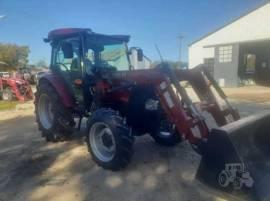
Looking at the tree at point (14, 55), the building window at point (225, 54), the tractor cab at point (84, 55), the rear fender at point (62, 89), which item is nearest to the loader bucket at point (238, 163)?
the tractor cab at point (84, 55)

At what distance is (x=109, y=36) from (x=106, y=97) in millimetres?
1437

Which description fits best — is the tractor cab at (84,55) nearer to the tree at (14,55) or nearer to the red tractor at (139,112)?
the red tractor at (139,112)

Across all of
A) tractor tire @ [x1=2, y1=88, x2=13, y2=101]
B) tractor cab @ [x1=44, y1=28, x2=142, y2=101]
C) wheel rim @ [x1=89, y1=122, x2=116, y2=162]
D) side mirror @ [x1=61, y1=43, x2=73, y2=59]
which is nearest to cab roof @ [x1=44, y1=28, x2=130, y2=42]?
tractor cab @ [x1=44, y1=28, x2=142, y2=101]

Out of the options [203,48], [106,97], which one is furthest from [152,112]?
[203,48]

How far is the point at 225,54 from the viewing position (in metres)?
24.0

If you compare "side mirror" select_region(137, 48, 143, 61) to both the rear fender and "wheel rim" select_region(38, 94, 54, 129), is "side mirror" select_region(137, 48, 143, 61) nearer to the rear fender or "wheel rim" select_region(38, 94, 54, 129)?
the rear fender

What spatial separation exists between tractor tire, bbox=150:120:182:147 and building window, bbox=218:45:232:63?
1904 cm

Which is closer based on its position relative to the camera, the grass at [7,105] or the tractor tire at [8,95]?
the grass at [7,105]

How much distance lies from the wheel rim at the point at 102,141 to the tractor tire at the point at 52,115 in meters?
1.34

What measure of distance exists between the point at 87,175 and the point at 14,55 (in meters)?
47.6

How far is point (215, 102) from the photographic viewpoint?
5000 mm

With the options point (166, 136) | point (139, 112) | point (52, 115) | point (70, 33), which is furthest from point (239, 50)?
point (139, 112)

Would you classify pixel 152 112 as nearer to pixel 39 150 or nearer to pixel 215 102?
pixel 215 102

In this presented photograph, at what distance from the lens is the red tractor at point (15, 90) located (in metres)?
14.6
